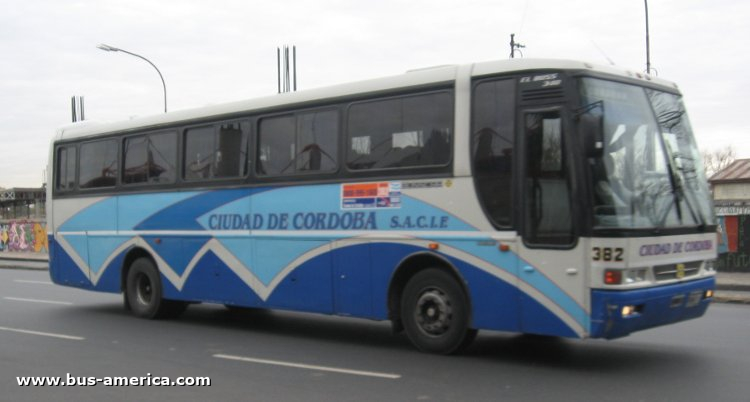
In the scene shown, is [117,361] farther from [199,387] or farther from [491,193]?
[491,193]

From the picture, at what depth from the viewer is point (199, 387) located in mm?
8117

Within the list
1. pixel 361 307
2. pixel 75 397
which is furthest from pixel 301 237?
pixel 75 397

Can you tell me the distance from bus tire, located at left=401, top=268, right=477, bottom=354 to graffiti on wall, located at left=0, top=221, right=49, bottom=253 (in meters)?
34.9

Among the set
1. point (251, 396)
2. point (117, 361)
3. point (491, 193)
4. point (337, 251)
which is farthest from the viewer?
point (337, 251)

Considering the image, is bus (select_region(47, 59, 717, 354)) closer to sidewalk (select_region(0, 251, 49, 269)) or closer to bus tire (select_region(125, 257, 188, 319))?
bus tire (select_region(125, 257, 188, 319))

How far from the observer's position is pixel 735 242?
20766 millimetres

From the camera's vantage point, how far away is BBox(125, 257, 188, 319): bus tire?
44.4ft

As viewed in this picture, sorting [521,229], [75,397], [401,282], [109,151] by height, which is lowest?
[75,397]

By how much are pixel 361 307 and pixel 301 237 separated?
1.39 m

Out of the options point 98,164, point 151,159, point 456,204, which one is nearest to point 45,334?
point 151,159

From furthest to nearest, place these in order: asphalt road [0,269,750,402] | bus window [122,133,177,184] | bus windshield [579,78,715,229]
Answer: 1. bus window [122,133,177,184]
2. bus windshield [579,78,715,229]
3. asphalt road [0,269,750,402]

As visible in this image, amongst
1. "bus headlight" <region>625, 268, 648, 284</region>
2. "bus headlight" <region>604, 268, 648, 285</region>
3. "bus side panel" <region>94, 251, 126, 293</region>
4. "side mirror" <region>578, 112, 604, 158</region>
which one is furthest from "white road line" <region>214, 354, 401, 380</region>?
"bus side panel" <region>94, 251, 126, 293</region>

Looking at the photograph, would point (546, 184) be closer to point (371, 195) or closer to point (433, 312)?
point (433, 312)

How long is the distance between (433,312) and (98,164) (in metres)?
7.95
